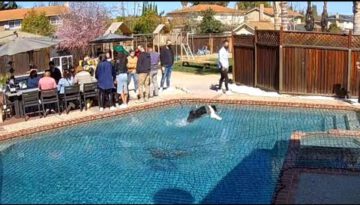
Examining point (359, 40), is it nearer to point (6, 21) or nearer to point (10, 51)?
point (10, 51)

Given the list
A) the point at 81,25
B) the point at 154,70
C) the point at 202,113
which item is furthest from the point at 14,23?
the point at 202,113

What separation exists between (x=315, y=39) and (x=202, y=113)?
427 centimetres

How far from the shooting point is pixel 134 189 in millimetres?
7820

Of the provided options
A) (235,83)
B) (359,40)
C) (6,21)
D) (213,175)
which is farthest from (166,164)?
(6,21)

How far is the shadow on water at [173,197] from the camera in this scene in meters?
7.19

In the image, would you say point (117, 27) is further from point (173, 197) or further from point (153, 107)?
point (173, 197)

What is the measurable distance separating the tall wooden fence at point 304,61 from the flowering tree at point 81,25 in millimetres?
19480

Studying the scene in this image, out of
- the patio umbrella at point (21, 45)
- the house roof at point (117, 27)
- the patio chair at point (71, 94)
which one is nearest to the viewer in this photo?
the patio chair at point (71, 94)

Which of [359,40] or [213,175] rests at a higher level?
[359,40]

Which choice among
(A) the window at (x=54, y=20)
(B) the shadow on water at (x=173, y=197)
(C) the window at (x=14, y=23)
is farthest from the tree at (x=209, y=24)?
(B) the shadow on water at (x=173, y=197)

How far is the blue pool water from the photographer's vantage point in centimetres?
761

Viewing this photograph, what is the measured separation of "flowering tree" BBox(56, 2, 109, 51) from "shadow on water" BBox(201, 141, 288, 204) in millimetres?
25729

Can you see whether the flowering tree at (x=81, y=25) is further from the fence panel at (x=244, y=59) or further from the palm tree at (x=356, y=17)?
the palm tree at (x=356, y=17)

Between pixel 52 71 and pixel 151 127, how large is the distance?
378 cm
